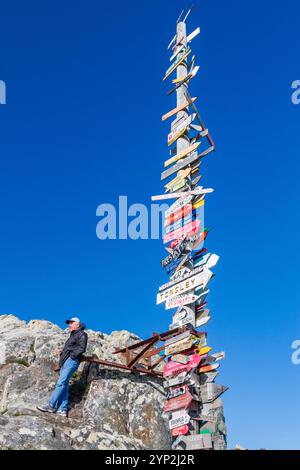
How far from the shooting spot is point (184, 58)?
2011 cm

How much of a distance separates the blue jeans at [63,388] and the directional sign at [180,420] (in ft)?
11.8

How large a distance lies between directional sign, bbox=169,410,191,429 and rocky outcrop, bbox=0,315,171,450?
2131mm

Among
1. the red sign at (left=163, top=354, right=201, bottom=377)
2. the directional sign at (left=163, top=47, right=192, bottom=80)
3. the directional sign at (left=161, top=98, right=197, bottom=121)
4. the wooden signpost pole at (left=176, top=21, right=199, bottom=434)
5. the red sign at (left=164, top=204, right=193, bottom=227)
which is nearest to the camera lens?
the red sign at (left=163, top=354, right=201, bottom=377)

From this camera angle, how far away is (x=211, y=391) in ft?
46.4

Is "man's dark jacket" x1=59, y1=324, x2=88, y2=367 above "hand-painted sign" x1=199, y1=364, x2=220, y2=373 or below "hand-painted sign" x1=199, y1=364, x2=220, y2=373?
above

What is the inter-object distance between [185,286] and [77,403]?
5.32 metres

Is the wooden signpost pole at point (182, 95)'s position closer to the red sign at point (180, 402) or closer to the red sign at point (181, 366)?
the red sign at point (181, 366)

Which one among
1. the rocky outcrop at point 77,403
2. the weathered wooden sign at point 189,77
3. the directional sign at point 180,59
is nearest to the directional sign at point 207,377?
the rocky outcrop at point 77,403

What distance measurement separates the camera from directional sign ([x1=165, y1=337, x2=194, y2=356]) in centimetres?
1487

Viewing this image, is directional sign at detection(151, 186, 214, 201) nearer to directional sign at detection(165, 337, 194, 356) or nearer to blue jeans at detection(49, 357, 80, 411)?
directional sign at detection(165, 337, 194, 356)

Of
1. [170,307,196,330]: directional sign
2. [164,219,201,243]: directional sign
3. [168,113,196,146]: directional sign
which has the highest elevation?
[168,113,196,146]: directional sign

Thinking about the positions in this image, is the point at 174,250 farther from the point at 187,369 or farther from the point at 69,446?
the point at 69,446

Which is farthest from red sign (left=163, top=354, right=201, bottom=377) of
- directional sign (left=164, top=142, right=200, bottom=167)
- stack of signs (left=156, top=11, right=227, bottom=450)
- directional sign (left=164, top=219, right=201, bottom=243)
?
directional sign (left=164, top=142, right=200, bottom=167)
